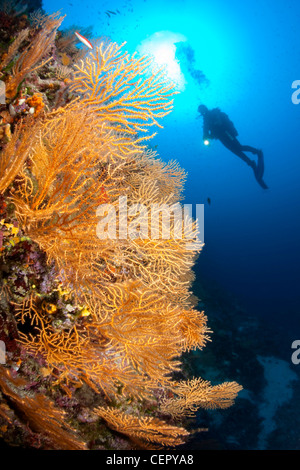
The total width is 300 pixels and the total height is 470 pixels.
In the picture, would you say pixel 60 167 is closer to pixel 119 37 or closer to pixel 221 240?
pixel 119 37

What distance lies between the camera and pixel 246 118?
78.5 m

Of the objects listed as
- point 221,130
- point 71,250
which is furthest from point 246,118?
point 71,250

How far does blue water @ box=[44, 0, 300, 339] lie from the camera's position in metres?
44.5

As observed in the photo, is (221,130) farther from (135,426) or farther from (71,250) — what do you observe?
(135,426)

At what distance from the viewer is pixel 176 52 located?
50.1 meters

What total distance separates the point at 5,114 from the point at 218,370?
42.6 feet

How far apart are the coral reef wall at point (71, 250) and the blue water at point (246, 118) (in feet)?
66.9

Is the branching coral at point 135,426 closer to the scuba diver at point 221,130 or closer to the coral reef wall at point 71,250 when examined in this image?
Answer: the coral reef wall at point 71,250

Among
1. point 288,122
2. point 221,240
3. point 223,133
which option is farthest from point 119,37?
point 221,240

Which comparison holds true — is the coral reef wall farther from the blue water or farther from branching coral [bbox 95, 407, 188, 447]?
the blue water

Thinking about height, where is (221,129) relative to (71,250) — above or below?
above

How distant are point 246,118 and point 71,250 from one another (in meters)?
91.6

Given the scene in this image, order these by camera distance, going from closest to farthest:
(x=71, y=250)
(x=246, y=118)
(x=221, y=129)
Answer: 1. (x=71, y=250)
2. (x=221, y=129)
3. (x=246, y=118)

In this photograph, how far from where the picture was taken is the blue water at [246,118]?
146 feet
